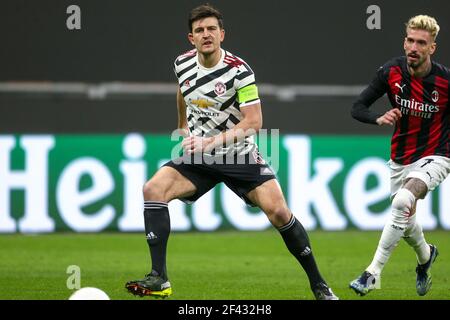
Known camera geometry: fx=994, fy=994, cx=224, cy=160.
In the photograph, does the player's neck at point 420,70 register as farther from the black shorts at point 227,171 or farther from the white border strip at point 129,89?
the white border strip at point 129,89

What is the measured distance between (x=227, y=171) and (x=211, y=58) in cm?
90

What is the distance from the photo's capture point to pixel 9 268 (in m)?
10.1

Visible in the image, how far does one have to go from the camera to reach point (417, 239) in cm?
855

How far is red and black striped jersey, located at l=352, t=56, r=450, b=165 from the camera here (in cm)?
829

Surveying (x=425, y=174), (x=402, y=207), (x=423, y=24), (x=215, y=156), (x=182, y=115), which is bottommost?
(x=402, y=207)

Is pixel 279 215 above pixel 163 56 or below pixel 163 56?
below

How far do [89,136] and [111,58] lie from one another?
4.21 feet

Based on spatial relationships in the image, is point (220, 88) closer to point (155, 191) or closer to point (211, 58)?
point (211, 58)

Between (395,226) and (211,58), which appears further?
(395,226)

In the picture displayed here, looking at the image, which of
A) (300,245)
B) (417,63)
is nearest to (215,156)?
(300,245)

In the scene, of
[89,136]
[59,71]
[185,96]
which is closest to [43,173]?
[89,136]
